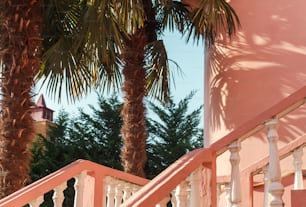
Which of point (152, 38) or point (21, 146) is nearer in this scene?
point (21, 146)

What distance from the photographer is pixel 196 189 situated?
2709 millimetres

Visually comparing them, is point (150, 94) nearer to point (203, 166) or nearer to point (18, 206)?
point (18, 206)

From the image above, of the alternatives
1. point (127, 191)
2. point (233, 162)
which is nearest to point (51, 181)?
point (127, 191)

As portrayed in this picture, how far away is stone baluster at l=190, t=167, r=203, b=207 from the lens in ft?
8.81

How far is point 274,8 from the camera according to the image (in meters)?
6.00

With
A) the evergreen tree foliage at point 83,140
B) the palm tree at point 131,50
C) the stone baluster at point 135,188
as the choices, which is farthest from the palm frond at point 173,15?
the evergreen tree foliage at point 83,140

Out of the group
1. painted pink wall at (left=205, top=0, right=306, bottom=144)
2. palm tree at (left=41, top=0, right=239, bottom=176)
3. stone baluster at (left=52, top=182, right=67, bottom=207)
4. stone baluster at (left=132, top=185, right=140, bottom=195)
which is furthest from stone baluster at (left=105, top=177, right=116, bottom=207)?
painted pink wall at (left=205, top=0, right=306, bottom=144)

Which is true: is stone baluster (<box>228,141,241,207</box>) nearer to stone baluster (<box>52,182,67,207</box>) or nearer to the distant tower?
stone baluster (<box>52,182,67,207</box>)

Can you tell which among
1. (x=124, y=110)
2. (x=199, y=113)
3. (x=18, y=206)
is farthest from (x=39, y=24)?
(x=199, y=113)

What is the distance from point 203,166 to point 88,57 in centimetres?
356

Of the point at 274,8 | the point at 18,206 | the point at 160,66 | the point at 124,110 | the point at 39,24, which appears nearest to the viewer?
the point at 18,206

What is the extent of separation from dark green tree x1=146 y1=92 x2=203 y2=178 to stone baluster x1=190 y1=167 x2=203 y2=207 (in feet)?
34.4

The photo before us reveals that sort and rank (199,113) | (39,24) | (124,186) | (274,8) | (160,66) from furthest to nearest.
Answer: (199,113)
(160,66)
(274,8)
(39,24)
(124,186)

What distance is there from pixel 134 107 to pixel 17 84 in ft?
6.14
